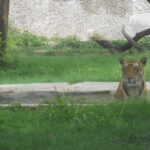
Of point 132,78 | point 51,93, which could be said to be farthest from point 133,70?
point 51,93

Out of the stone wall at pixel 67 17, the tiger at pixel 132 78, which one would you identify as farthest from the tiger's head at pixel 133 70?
the stone wall at pixel 67 17

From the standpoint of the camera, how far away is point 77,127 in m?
5.07

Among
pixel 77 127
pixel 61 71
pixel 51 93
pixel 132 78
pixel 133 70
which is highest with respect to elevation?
pixel 133 70

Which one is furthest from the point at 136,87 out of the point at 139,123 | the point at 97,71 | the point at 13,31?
the point at 13,31

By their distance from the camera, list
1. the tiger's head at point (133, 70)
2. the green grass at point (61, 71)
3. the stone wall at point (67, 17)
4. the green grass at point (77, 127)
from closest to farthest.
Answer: the green grass at point (77, 127), the tiger's head at point (133, 70), the green grass at point (61, 71), the stone wall at point (67, 17)

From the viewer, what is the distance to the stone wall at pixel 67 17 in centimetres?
2133

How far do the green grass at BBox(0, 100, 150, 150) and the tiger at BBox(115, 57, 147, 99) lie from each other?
10.2 inches

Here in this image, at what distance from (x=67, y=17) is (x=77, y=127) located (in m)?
16.8

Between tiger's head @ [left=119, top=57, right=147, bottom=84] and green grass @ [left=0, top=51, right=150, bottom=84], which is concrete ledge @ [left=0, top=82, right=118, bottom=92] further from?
tiger's head @ [left=119, top=57, right=147, bottom=84]

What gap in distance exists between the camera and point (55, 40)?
67.9 feet

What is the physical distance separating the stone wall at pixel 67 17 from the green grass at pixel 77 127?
50.5ft

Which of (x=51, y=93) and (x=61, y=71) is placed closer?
(x=51, y=93)

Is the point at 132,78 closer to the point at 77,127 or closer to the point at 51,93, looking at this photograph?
the point at 77,127

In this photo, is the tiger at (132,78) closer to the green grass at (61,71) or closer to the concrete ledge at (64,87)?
the concrete ledge at (64,87)
